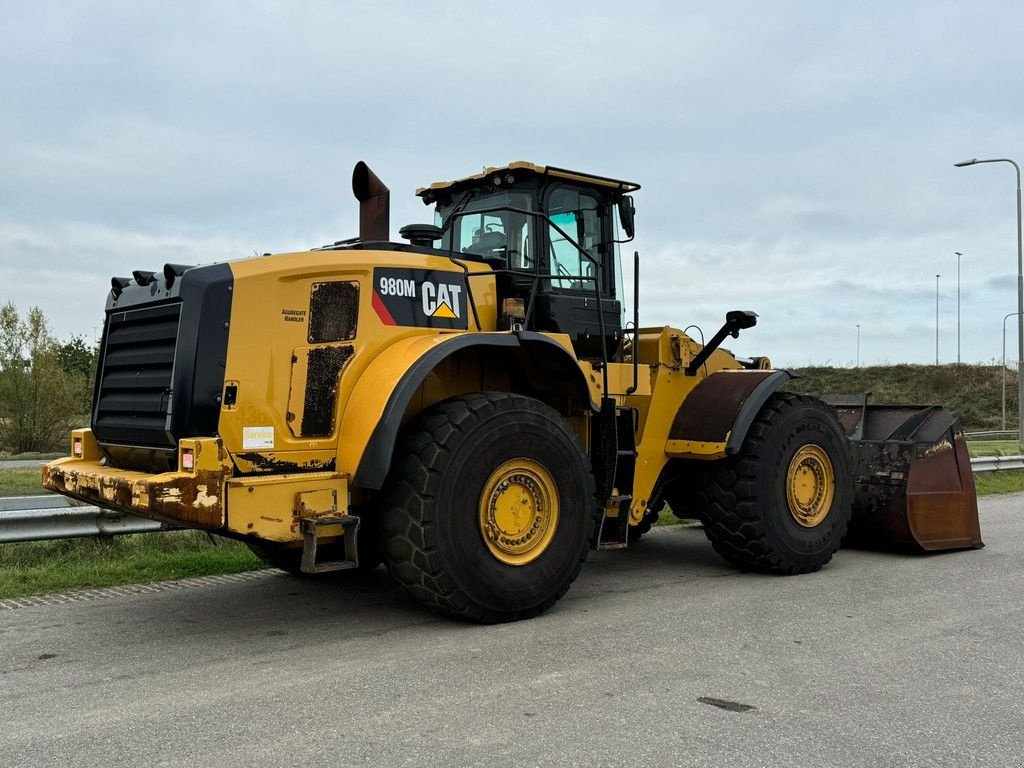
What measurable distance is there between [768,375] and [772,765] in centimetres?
440

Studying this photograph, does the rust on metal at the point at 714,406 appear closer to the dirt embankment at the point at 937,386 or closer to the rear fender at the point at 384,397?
the rear fender at the point at 384,397

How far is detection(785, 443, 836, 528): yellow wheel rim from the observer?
7352mm

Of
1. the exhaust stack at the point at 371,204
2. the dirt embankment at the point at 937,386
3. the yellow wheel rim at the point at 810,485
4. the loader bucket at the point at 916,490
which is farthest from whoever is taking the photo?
the dirt embankment at the point at 937,386

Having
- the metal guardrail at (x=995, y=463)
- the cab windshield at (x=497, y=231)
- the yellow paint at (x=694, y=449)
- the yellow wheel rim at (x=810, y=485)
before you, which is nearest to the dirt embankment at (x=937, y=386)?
the metal guardrail at (x=995, y=463)

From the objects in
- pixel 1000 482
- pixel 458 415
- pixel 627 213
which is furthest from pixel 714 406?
pixel 1000 482

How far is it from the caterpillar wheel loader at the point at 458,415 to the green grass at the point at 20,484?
16.7 feet

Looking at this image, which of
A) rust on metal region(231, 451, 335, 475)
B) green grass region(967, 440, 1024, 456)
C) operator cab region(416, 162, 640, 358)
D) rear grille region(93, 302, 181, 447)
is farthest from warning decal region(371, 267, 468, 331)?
green grass region(967, 440, 1024, 456)

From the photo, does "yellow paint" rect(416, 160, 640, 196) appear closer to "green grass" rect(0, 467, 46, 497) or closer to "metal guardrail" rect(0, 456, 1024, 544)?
"metal guardrail" rect(0, 456, 1024, 544)

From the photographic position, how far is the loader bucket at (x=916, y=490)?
8.00 meters

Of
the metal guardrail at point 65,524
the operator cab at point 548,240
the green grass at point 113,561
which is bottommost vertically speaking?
the green grass at point 113,561

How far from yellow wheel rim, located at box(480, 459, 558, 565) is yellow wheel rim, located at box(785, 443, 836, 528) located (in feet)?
7.69

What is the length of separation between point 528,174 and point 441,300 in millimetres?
1465

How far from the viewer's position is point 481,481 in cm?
548

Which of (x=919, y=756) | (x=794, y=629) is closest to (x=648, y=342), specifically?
(x=794, y=629)
